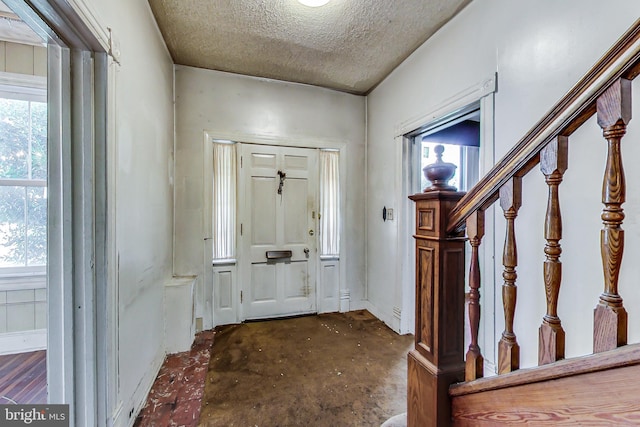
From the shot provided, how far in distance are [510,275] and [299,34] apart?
232 cm

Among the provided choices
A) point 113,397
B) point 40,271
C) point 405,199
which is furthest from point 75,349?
point 405,199

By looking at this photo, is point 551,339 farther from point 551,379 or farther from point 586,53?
point 586,53

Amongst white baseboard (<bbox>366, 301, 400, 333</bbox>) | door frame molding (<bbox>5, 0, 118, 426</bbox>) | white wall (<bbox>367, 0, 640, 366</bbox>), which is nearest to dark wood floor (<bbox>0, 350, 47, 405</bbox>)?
door frame molding (<bbox>5, 0, 118, 426</bbox>)

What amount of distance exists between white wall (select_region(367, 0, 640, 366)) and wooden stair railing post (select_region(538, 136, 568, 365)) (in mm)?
739

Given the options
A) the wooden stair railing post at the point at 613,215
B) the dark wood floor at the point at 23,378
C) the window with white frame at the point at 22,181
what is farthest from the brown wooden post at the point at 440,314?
the window with white frame at the point at 22,181

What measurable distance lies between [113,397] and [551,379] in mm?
1823

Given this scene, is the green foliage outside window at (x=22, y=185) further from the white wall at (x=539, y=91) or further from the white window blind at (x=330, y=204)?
the white wall at (x=539, y=91)

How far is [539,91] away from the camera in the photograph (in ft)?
4.95

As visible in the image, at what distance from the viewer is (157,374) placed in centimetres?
205

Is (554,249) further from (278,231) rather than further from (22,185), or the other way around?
(22,185)

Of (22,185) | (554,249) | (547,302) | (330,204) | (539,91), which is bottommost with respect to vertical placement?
(547,302)

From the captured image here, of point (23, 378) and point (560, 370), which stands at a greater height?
point (560, 370)

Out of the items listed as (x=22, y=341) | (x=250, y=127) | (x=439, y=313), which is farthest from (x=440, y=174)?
(x=22, y=341)

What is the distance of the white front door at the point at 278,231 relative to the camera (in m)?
3.04
